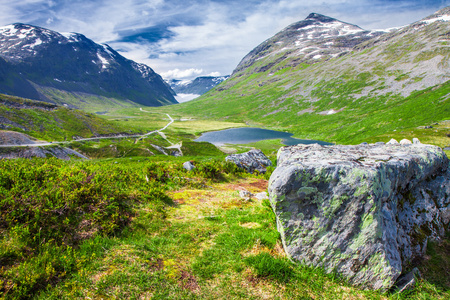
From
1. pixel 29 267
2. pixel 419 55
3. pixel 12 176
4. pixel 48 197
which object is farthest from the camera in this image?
pixel 419 55

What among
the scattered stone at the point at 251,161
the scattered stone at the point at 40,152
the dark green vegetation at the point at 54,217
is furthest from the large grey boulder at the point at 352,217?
the scattered stone at the point at 40,152

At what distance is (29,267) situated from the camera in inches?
220

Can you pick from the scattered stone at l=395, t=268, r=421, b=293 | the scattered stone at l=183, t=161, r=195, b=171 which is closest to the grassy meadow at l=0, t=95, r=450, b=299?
the scattered stone at l=395, t=268, r=421, b=293

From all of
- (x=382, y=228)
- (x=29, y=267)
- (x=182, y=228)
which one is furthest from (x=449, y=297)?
(x=29, y=267)

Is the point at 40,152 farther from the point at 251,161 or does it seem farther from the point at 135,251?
the point at 135,251

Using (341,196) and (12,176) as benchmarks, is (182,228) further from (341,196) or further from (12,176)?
(12,176)

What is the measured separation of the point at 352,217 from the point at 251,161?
19.5 m

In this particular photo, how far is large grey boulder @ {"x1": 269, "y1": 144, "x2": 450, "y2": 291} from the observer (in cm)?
660

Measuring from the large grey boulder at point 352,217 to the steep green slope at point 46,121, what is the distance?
103 meters

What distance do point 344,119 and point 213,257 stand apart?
169482 mm

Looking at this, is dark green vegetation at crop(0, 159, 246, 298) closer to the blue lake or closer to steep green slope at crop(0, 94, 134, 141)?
steep green slope at crop(0, 94, 134, 141)

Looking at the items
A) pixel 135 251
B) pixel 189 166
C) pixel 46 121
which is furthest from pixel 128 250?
pixel 46 121

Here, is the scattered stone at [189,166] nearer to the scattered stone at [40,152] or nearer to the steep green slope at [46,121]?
the scattered stone at [40,152]

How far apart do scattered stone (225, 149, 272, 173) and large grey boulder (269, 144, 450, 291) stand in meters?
16.4
